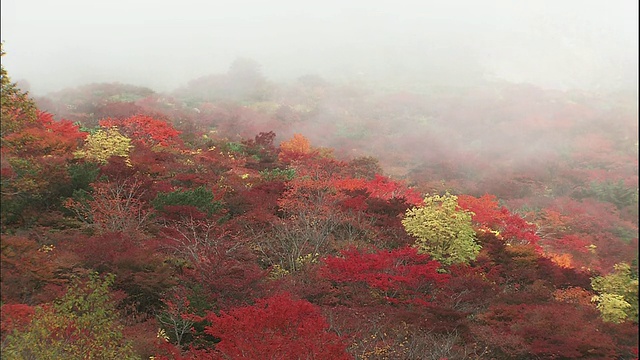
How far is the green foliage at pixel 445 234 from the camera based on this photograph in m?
18.2

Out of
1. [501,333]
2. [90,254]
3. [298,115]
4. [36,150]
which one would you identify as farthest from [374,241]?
[298,115]

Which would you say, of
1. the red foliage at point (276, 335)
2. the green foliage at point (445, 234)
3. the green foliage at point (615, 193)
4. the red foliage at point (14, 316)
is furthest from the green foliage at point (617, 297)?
the green foliage at point (615, 193)

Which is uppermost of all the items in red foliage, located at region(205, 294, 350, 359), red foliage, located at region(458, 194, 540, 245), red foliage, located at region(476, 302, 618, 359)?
red foliage, located at region(205, 294, 350, 359)

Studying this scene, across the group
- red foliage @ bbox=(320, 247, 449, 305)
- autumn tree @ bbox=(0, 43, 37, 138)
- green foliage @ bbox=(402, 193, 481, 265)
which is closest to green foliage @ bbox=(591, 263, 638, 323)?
green foliage @ bbox=(402, 193, 481, 265)

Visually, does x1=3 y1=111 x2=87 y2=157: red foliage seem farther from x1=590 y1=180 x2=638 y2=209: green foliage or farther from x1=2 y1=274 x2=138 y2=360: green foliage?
x1=590 y1=180 x2=638 y2=209: green foliage

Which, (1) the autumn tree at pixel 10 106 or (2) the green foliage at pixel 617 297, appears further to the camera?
(2) the green foliage at pixel 617 297

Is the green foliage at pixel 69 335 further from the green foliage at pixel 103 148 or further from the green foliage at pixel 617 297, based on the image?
the green foliage at pixel 103 148

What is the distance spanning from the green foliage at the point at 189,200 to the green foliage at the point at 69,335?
794 centimetres

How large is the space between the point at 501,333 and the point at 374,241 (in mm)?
7815

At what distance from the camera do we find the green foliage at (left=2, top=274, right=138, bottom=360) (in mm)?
8242

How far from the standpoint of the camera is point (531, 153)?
52188mm

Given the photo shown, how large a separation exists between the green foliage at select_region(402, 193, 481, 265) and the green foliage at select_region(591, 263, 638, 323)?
4.43 metres

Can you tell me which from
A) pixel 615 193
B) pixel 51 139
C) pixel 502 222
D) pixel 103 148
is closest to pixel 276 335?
pixel 103 148

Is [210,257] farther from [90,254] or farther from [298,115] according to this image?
[298,115]
